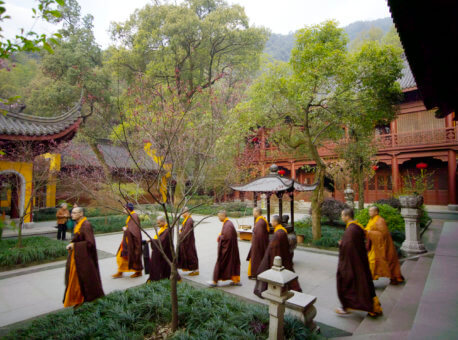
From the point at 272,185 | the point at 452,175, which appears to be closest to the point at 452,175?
the point at 452,175

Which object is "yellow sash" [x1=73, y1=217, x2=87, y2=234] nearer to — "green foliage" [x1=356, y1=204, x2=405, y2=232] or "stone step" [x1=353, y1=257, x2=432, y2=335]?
"stone step" [x1=353, y1=257, x2=432, y2=335]

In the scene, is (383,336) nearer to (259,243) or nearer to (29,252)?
(259,243)

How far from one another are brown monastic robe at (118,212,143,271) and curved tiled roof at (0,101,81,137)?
5.39 m

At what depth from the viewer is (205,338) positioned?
2.86 meters

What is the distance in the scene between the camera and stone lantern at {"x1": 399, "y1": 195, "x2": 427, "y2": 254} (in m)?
6.87

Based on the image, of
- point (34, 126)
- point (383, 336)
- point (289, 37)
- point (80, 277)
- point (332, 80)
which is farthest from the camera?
point (289, 37)

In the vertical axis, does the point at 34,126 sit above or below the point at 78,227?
above

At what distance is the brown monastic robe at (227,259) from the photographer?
517 cm

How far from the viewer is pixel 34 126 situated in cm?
896

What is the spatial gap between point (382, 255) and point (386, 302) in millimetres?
956

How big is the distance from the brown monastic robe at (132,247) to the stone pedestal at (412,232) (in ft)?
22.0

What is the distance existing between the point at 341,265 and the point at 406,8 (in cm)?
333

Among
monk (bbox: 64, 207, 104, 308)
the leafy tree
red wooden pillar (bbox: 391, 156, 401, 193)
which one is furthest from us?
red wooden pillar (bbox: 391, 156, 401, 193)

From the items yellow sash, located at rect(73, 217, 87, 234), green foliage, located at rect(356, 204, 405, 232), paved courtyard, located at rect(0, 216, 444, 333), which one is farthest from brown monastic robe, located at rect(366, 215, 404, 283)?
yellow sash, located at rect(73, 217, 87, 234)
